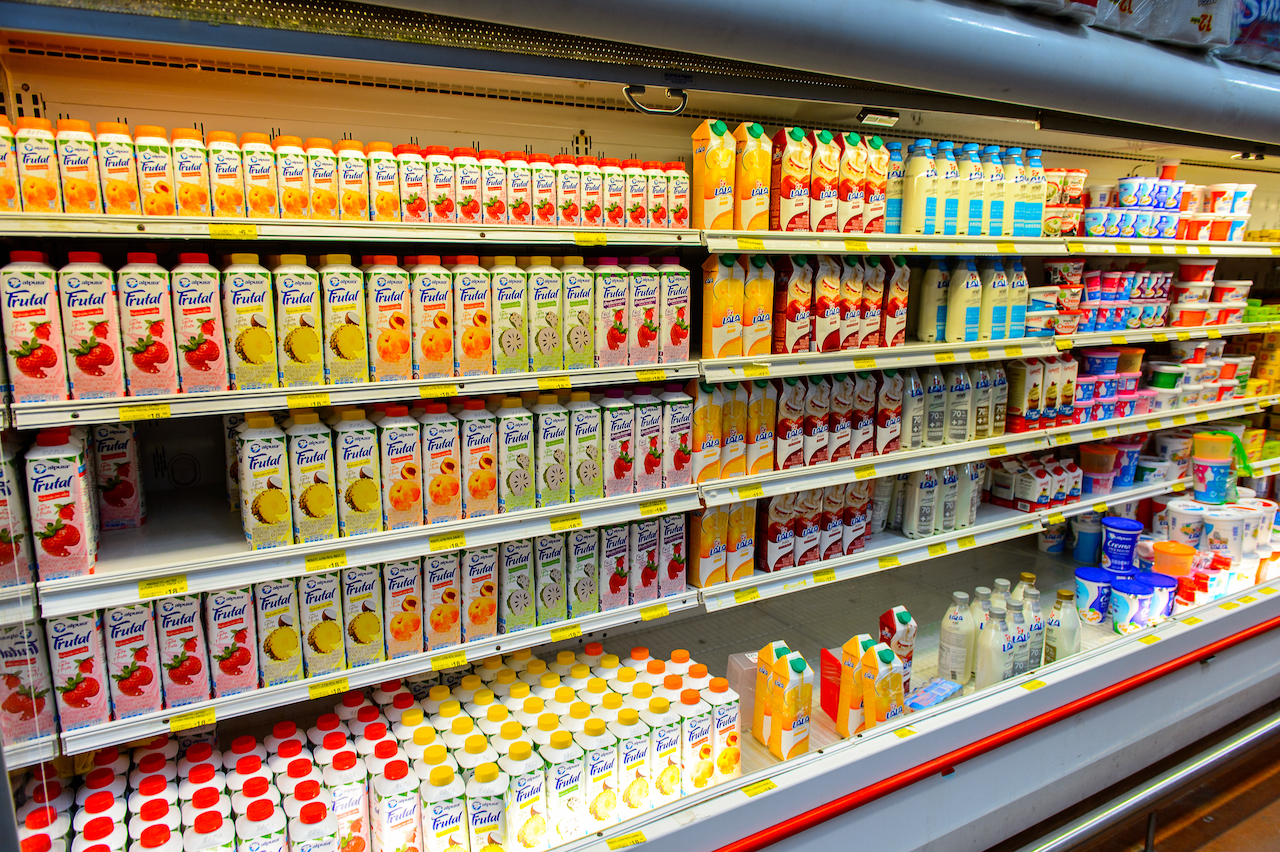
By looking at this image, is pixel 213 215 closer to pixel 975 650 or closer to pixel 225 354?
pixel 225 354

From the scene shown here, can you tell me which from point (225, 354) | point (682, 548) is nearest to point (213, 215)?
point (225, 354)

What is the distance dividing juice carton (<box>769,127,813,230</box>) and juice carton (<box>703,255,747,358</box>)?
21cm

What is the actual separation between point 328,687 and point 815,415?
5.49 ft

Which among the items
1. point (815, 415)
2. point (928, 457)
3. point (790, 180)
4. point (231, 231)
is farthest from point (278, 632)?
point (928, 457)

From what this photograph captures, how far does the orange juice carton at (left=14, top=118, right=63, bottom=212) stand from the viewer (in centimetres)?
149

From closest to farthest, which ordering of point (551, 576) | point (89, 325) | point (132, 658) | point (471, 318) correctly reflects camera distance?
point (89, 325) → point (132, 658) → point (471, 318) → point (551, 576)

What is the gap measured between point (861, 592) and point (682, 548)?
1317mm

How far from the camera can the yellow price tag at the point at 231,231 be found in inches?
62.8

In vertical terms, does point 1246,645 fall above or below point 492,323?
below

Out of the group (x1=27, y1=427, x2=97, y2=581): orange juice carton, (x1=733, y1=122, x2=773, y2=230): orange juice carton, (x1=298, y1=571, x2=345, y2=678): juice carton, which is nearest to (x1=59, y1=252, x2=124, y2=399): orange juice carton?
(x1=27, y1=427, x2=97, y2=581): orange juice carton

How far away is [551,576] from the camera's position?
→ 2168mm

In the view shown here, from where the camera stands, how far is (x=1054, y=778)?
261 cm

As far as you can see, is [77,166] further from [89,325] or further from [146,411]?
[146,411]

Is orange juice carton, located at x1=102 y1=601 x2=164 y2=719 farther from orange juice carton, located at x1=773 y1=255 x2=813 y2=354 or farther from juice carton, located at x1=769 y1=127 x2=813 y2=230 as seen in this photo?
juice carton, located at x1=769 y1=127 x2=813 y2=230
